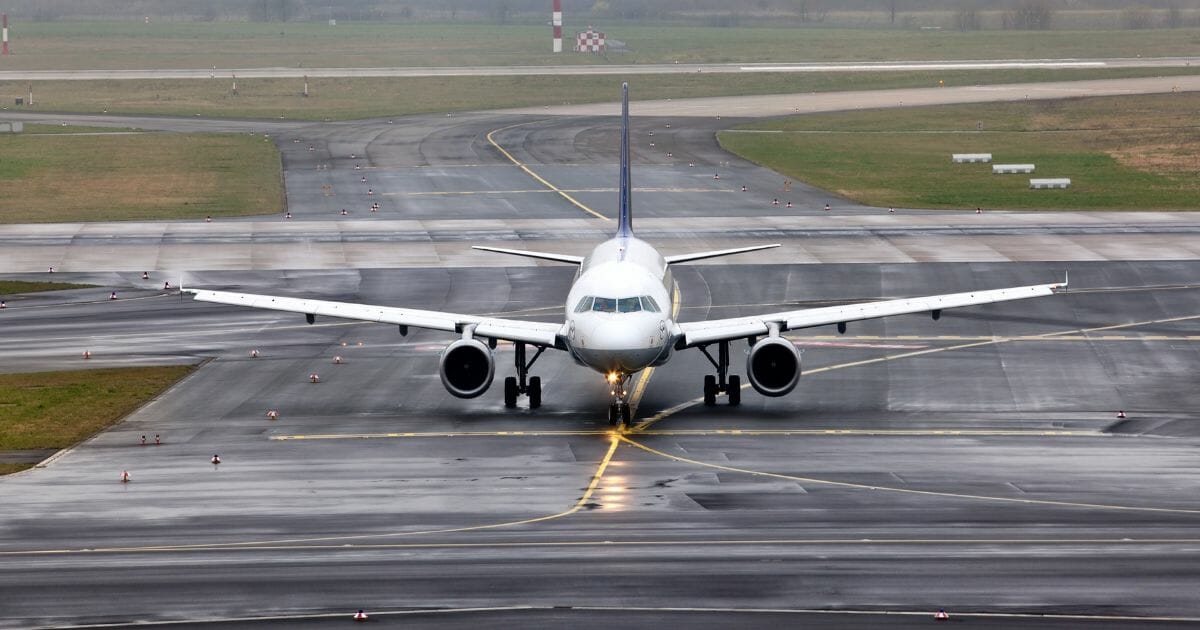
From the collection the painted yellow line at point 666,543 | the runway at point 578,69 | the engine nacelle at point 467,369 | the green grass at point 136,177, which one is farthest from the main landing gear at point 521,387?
the runway at point 578,69

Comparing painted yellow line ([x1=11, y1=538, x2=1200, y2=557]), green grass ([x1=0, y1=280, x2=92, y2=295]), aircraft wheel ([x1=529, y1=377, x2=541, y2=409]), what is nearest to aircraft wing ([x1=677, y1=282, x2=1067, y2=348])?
aircraft wheel ([x1=529, y1=377, x2=541, y2=409])

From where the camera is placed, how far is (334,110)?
440 feet

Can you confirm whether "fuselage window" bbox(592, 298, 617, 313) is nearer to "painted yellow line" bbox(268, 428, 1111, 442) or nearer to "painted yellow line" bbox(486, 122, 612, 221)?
"painted yellow line" bbox(268, 428, 1111, 442)

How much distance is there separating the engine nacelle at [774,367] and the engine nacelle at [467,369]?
6340 mm

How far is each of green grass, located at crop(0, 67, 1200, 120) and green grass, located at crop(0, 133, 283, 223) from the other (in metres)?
20.7

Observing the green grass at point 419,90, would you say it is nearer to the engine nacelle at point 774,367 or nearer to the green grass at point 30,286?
the green grass at point 30,286

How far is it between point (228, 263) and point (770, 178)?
3711 cm

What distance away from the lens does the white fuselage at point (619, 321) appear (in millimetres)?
38438

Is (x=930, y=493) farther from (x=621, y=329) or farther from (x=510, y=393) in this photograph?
(x=510, y=393)

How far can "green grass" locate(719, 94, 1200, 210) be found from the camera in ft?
278

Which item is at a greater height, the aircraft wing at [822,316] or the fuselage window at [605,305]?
the fuselage window at [605,305]

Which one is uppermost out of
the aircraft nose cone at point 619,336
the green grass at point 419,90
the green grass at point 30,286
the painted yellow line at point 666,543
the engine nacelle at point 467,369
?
the green grass at point 419,90

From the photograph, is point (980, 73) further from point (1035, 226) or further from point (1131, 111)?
point (1035, 226)

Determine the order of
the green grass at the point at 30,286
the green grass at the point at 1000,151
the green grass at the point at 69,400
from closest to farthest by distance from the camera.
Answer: the green grass at the point at 69,400 → the green grass at the point at 30,286 → the green grass at the point at 1000,151
